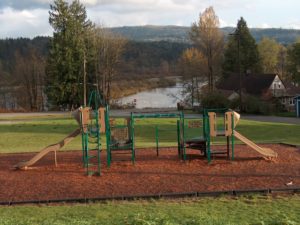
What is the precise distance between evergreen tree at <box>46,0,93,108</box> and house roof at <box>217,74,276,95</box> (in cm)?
1990

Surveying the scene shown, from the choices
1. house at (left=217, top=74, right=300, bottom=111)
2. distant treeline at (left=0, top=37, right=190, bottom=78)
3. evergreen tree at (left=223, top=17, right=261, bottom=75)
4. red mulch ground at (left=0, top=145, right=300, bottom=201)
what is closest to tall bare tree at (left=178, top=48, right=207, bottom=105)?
house at (left=217, top=74, right=300, bottom=111)

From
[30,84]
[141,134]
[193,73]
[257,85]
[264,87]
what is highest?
[193,73]

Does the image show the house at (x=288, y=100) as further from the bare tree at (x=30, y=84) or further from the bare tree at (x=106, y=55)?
A: the bare tree at (x=30, y=84)

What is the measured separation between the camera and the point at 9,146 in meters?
21.8

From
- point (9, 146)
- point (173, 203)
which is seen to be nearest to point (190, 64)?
point (9, 146)

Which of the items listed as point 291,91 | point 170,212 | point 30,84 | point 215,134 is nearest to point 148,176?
point 215,134

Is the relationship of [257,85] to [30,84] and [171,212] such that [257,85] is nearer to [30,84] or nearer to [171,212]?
[30,84]

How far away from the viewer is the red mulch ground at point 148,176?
10.8 m

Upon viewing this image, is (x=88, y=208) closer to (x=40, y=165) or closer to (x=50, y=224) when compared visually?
(x=50, y=224)

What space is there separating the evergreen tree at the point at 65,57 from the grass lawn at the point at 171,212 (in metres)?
50.7

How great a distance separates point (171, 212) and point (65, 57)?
171 feet

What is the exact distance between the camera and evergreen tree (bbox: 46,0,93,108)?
58844mm

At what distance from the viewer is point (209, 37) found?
205 feet

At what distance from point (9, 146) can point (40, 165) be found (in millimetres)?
7685
